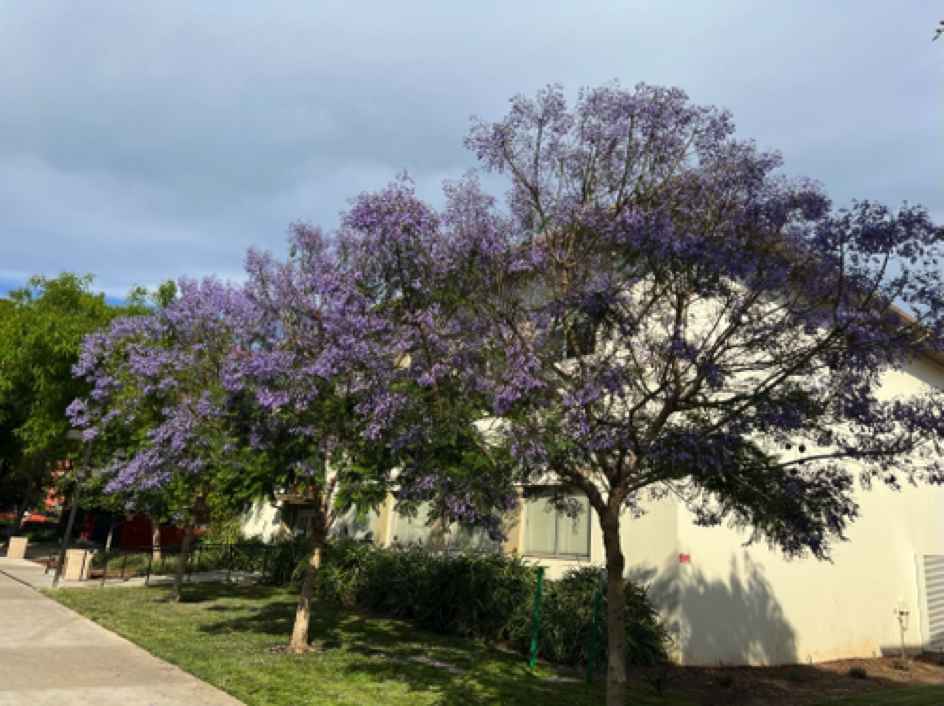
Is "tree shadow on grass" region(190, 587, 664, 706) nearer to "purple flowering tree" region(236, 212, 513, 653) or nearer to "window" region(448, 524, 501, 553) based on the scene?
"purple flowering tree" region(236, 212, 513, 653)

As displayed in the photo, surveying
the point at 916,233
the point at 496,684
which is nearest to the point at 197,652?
the point at 496,684

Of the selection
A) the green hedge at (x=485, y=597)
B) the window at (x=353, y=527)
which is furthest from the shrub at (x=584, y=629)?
the window at (x=353, y=527)

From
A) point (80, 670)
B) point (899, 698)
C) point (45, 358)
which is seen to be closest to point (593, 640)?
point (899, 698)

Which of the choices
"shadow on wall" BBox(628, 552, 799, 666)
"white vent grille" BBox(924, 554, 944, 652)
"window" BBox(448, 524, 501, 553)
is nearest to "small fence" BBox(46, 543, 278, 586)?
"window" BBox(448, 524, 501, 553)

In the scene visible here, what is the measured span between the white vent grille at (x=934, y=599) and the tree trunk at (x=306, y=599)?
15195mm

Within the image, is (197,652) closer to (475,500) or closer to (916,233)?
(475,500)

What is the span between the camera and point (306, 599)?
35.7 ft

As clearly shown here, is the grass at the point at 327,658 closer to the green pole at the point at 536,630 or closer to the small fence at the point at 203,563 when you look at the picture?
the green pole at the point at 536,630

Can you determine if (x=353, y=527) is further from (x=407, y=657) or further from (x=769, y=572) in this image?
(x=769, y=572)

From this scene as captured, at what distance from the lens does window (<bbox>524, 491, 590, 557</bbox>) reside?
47.4ft

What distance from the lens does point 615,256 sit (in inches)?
314

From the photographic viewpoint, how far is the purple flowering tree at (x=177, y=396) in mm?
11742

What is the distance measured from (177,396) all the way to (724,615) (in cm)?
1126

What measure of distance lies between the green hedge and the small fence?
4555 mm
